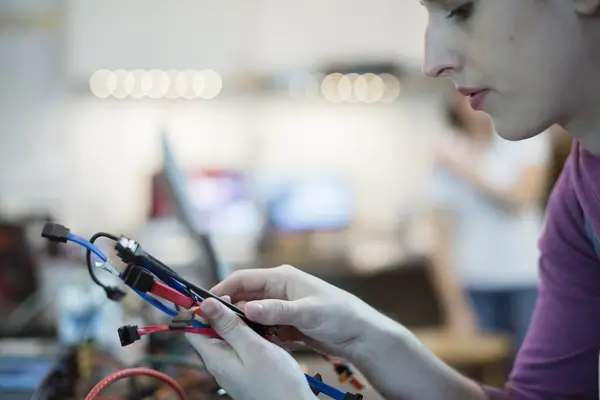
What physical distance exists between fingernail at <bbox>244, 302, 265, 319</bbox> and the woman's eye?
0.28 m

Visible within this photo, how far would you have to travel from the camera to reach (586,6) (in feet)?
1.79

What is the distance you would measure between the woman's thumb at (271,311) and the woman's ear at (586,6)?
1.09 feet

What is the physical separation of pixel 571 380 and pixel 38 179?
3.20m

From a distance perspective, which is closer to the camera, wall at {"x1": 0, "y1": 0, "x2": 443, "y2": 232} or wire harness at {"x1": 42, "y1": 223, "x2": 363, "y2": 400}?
wire harness at {"x1": 42, "y1": 223, "x2": 363, "y2": 400}

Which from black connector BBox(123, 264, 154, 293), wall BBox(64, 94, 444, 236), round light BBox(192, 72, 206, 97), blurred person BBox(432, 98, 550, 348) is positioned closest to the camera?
black connector BBox(123, 264, 154, 293)

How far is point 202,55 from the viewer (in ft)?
11.2

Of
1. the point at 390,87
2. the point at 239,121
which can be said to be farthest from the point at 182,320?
the point at 239,121

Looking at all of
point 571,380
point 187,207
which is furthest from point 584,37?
point 187,207

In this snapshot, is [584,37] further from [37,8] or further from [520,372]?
[37,8]

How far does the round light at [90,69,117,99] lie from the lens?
11.1 ft

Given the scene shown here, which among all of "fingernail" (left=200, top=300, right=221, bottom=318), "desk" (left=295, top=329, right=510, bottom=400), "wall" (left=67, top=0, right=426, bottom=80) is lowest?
"desk" (left=295, top=329, right=510, bottom=400)

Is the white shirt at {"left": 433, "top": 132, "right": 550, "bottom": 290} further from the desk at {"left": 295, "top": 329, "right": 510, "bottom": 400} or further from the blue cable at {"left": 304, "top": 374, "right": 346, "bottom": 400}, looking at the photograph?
the blue cable at {"left": 304, "top": 374, "right": 346, "bottom": 400}

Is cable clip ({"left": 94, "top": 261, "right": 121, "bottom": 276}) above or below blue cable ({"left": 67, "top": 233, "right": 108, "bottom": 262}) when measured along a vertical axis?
below

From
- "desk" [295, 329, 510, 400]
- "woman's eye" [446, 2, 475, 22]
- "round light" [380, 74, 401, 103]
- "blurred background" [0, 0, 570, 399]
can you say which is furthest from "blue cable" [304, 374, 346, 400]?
"round light" [380, 74, 401, 103]
